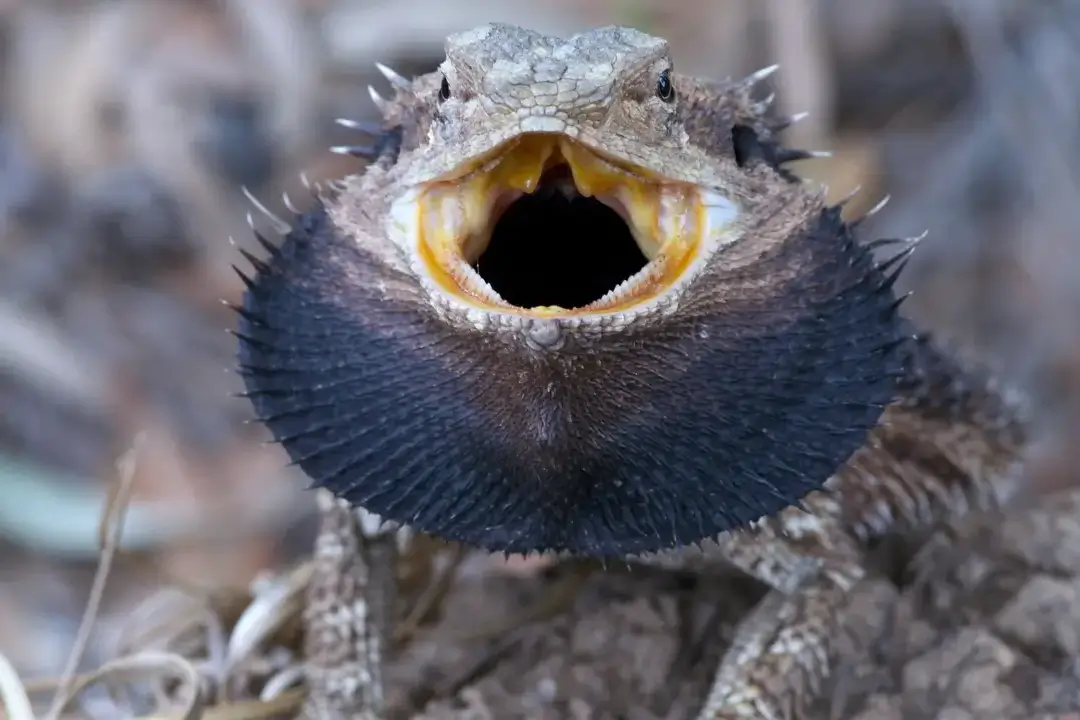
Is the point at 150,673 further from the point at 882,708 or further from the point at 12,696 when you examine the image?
the point at 882,708

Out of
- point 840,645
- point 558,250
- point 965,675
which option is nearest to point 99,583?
point 558,250

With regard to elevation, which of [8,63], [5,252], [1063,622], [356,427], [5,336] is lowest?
[1063,622]

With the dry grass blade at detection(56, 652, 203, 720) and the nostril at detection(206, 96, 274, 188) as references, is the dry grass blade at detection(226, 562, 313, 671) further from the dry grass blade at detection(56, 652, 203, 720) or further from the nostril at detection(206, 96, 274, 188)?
the nostril at detection(206, 96, 274, 188)

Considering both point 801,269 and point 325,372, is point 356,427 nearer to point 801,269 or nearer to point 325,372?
point 325,372

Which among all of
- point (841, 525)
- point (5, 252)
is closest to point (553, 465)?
point (841, 525)

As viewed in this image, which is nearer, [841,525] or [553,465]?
[553,465]

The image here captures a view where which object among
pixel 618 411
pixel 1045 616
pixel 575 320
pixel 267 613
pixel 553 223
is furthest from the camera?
pixel 267 613

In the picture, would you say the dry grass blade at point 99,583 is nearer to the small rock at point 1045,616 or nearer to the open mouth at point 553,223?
the open mouth at point 553,223
